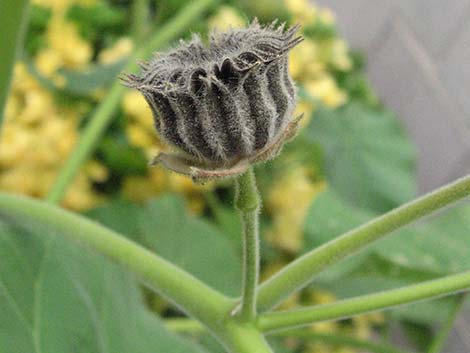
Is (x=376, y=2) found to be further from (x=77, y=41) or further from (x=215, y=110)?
(x=215, y=110)

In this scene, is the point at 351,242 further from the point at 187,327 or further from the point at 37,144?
the point at 37,144

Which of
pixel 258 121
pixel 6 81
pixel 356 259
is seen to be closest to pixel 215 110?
pixel 258 121

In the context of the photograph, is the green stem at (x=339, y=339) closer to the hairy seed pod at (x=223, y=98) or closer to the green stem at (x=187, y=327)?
the green stem at (x=187, y=327)

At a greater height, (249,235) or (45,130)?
(45,130)

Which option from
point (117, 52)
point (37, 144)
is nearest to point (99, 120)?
point (37, 144)

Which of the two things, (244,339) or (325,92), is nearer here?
(244,339)

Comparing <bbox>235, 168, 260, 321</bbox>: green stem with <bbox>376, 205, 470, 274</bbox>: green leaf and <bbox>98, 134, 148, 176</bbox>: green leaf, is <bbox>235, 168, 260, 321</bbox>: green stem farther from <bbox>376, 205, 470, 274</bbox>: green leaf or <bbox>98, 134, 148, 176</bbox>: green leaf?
<bbox>98, 134, 148, 176</bbox>: green leaf
